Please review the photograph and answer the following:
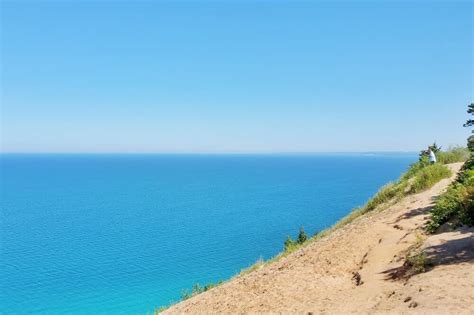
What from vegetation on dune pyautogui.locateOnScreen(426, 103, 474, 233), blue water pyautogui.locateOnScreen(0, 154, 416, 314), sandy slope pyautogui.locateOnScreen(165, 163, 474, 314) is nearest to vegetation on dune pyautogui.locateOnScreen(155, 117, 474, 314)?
vegetation on dune pyautogui.locateOnScreen(426, 103, 474, 233)

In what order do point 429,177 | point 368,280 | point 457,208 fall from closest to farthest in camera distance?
point 368,280
point 457,208
point 429,177

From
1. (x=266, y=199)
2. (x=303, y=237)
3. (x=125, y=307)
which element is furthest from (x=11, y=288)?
(x=266, y=199)

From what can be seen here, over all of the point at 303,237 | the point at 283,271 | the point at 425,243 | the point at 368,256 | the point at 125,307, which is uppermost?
the point at 425,243

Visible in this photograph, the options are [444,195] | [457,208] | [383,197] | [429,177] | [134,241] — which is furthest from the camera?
[134,241]

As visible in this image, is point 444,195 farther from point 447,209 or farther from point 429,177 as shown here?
point 429,177

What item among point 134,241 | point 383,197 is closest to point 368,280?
point 383,197

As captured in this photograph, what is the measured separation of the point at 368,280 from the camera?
39.1 ft

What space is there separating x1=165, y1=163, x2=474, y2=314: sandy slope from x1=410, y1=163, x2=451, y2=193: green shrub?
3.91 m

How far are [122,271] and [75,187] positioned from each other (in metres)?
117

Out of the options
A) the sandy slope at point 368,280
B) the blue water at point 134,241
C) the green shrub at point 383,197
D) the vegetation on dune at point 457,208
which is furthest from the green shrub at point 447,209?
the blue water at point 134,241

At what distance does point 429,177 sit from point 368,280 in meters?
14.9

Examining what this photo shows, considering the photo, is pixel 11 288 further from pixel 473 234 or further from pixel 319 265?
pixel 473 234

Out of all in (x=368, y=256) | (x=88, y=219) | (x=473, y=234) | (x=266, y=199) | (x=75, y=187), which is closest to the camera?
(x=473, y=234)

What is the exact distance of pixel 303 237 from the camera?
34.5 meters
